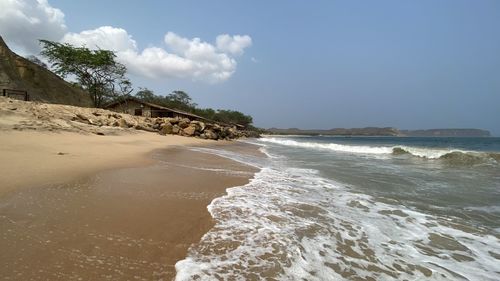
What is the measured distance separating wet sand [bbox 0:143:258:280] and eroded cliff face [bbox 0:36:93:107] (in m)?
33.6

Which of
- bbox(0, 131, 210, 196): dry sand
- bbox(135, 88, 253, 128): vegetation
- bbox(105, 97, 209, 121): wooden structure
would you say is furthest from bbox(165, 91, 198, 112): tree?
bbox(0, 131, 210, 196): dry sand

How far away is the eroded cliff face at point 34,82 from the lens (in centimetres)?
3014

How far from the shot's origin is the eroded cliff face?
98.9 ft

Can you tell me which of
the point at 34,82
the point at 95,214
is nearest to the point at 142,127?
the point at 95,214

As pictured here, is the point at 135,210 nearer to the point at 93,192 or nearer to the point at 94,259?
the point at 93,192

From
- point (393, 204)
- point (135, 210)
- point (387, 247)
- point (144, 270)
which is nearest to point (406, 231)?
point (387, 247)

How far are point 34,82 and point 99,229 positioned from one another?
140 ft

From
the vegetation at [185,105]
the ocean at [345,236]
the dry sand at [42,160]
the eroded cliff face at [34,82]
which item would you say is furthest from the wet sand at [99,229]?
the vegetation at [185,105]

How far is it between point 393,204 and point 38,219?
19.1 feet

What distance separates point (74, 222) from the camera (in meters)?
3.16

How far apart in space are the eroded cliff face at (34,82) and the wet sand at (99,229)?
3359 cm

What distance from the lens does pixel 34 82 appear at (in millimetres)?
35781

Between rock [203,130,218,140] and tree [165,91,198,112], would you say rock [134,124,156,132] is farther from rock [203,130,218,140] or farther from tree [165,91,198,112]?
tree [165,91,198,112]

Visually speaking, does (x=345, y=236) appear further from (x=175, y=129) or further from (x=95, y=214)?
(x=175, y=129)
